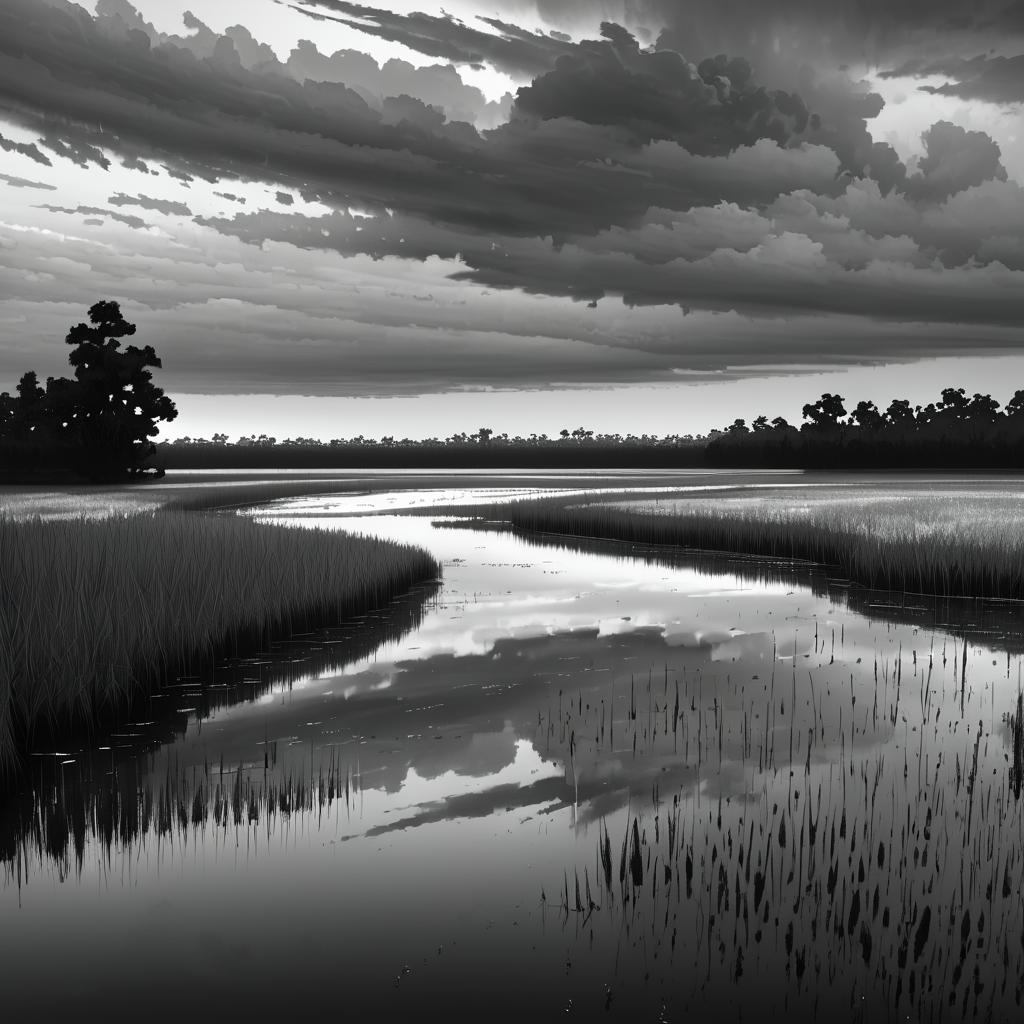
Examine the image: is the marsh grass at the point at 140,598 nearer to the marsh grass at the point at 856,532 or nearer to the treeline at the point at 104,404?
the marsh grass at the point at 856,532

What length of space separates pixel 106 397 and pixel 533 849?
2737 inches

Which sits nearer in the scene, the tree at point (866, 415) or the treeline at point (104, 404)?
the treeline at point (104, 404)

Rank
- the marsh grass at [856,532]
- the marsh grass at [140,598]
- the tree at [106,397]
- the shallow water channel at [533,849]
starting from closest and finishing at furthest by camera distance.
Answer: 1. the shallow water channel at [533,849]
2. the marsh grass at [140,598]
3. the marsh grass at [856,532]
4. the tree at [106,397]

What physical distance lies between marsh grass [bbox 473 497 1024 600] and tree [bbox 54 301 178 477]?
116 feet

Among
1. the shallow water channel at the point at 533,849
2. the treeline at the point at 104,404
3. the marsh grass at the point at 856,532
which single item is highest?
the treeline at the point at 104,404

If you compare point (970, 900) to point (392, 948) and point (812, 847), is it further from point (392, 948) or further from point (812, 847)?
point (392, 948)

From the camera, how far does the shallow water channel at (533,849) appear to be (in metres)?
4.94

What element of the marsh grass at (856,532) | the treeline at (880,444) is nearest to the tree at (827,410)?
the treeline at (880,444)

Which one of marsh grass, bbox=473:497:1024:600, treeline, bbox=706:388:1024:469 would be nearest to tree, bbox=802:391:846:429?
treeline, bbox=706:388:1024:469

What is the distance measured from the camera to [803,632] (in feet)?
51.9

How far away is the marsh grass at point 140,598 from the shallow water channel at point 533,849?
0.68 m


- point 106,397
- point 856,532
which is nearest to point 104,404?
point 106,397

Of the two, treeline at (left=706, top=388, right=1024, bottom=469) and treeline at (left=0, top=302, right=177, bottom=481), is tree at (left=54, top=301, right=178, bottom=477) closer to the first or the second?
treeline at (left=0, top=302, right=177, bottom=481)

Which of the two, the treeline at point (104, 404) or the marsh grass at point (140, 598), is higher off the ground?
the treeline at point (104, 404)
